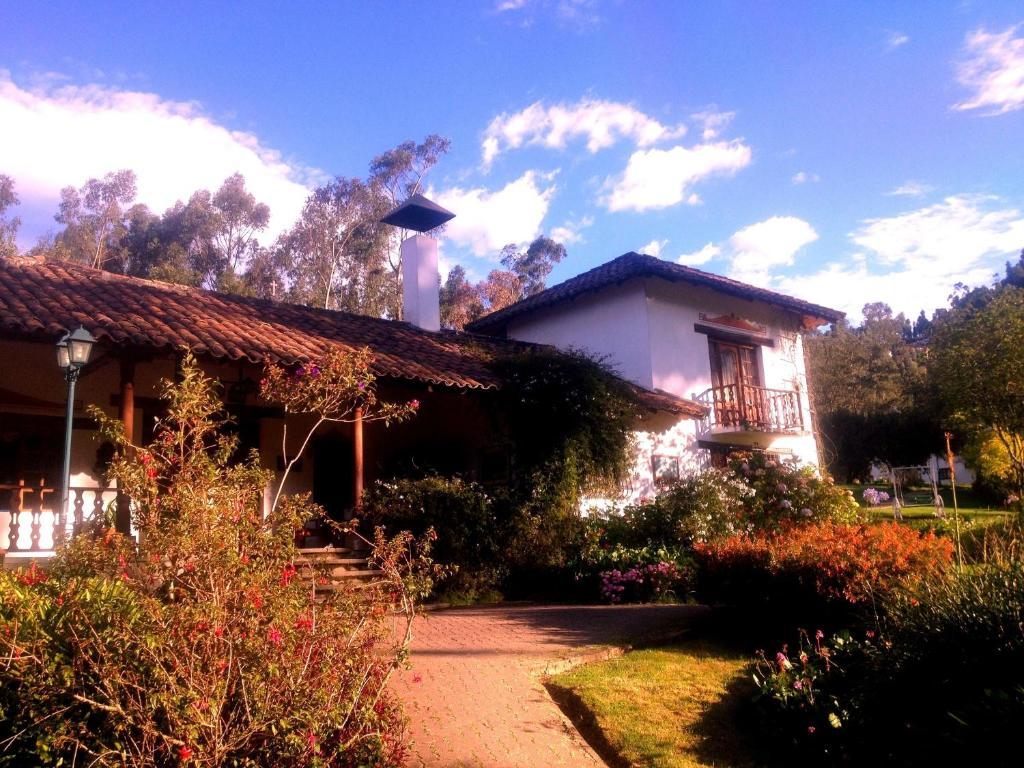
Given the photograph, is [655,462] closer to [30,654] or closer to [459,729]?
[459,729]

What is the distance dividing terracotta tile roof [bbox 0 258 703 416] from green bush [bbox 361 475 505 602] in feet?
5.31

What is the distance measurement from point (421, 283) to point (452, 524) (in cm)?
691

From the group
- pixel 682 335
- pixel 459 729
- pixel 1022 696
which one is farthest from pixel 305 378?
pixel 682 335

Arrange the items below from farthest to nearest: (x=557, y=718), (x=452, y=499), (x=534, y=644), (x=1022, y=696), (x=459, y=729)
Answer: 1. (x=452, y=499)
2. (x=534, y=644)
3. (x=557, y=718)
4. (x=459, y=729)
5. (x=1022, y=696)

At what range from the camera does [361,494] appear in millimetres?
10625

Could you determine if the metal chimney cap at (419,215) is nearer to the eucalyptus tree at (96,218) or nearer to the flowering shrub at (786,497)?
the flowering shrub at (786,497)

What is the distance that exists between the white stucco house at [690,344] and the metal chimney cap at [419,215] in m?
2.86

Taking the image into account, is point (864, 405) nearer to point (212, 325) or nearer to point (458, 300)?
point (458, 300)

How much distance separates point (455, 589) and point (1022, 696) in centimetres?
732

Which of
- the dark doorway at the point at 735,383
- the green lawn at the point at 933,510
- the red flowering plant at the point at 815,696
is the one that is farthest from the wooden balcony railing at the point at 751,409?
the red flowering plant at the point at 815,696

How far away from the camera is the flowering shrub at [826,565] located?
644 centimetres

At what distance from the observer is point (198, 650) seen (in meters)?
3.46

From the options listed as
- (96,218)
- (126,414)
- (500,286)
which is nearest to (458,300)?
(500,286)

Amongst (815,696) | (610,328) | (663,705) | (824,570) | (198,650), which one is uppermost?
(610,328)
